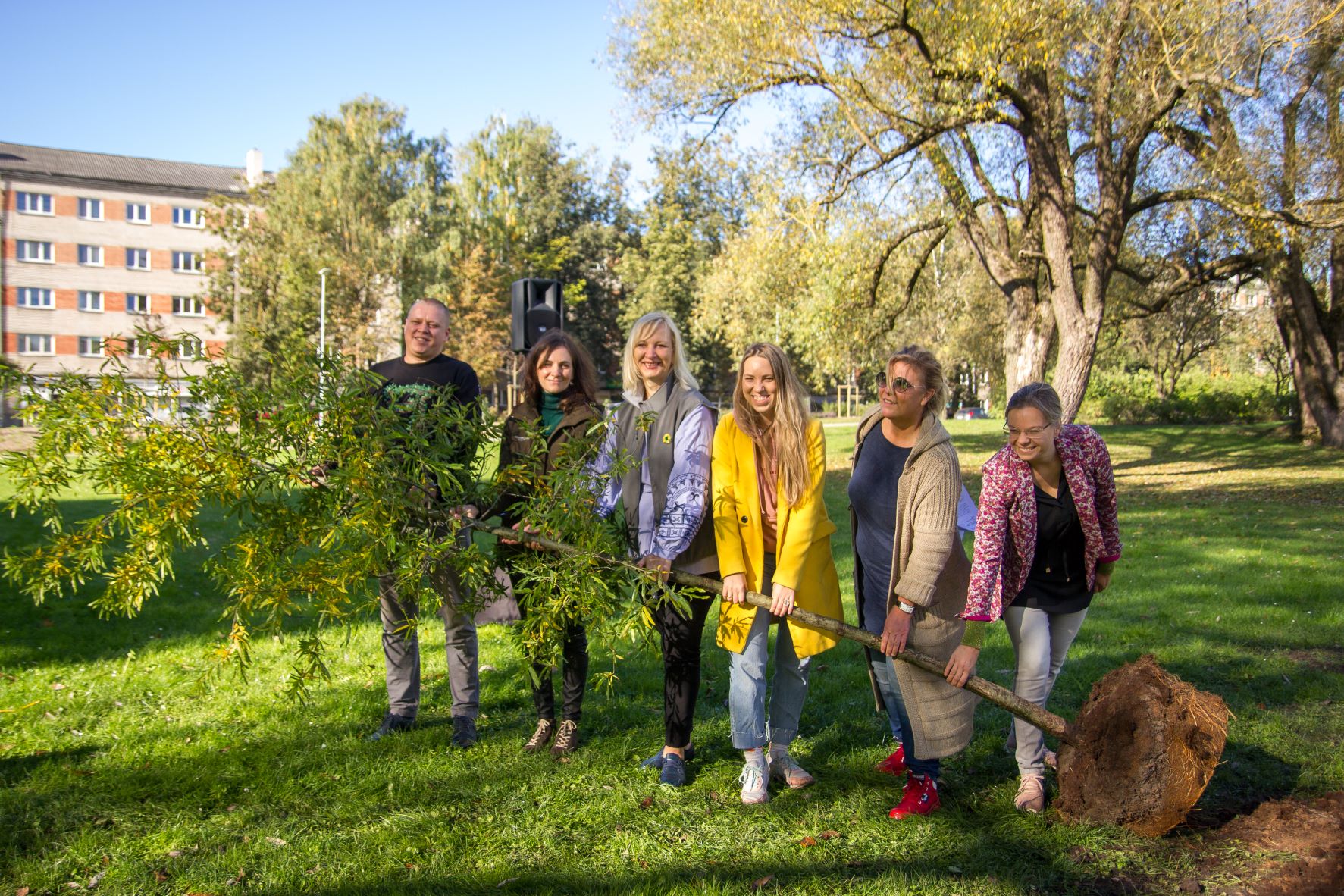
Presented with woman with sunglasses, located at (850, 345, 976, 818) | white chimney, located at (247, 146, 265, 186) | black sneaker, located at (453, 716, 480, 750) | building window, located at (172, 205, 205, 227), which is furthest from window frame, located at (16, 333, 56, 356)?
woman with sunglasses, located at (850, 345, 976, 818)

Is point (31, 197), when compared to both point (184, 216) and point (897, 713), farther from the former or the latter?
point (897, 713)

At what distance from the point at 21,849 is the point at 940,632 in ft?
13.4

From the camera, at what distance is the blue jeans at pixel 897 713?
4242 millimetres

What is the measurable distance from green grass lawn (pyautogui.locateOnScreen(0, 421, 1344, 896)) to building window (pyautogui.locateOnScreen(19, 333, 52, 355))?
196 feet

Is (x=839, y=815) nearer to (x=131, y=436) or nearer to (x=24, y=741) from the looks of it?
(x=131, y=436)

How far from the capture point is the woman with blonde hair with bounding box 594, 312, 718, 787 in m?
4.32

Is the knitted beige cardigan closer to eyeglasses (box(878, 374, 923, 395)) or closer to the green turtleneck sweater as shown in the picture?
eyeglasses (box(878, 374, 923, 395))

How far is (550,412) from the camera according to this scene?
16.2 feet

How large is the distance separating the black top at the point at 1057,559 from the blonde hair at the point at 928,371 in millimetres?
591

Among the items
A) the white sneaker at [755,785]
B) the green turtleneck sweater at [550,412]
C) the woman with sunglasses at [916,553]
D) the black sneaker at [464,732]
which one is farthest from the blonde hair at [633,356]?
the black sneaker at [464,732]

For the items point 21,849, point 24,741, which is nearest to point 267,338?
point 21,849

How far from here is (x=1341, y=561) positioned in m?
A: 9.95

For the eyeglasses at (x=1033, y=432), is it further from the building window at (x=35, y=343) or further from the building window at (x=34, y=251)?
the building window at (x=34, y=251)

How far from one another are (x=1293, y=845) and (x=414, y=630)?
4283 millimetres
